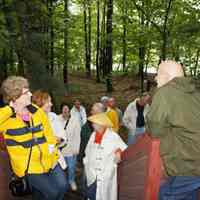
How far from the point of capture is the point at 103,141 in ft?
18.7

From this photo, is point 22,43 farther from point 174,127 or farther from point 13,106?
point 174,127

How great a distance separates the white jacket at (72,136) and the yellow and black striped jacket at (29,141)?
3490mm

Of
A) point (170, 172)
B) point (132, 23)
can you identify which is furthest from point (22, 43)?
point (132, 23)

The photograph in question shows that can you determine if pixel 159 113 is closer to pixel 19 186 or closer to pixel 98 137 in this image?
pixel 19 186

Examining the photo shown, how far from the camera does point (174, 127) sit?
3.46 meters

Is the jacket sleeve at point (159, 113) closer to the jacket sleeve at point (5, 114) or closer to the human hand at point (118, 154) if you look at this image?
the jacket sleeve at point (5, 114)

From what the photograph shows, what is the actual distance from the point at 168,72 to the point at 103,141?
223cm

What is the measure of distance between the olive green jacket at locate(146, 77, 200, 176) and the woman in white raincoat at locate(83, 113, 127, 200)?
2091 mm

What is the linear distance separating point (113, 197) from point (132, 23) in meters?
18.4

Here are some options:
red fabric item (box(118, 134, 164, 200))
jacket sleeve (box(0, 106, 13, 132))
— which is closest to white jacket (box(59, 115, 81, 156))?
red fabric item (box(118, 134, 164, 200))

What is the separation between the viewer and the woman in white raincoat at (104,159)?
5.65 metres

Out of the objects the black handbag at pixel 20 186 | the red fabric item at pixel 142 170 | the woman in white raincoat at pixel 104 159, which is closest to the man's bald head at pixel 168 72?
the red fabric item at pixel 142 170

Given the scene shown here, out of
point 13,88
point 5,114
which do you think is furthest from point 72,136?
point 5,114

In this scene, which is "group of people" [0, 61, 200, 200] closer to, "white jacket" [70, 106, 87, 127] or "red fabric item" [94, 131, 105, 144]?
"red fabric item" [94, 131, 105, 144]
